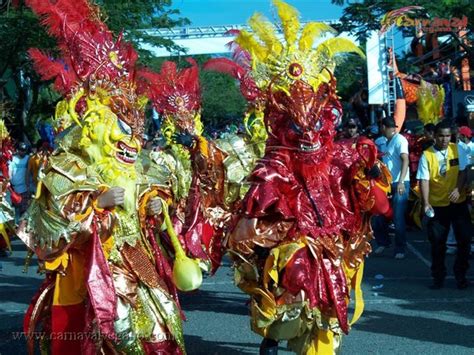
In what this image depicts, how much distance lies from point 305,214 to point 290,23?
135cm

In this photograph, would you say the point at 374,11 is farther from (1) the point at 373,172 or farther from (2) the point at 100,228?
(2) the point at 100,228

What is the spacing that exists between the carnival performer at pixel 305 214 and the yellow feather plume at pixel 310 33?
13 millimetres

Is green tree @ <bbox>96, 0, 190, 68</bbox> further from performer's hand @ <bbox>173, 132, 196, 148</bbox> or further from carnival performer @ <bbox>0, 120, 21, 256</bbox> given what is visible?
performer's hand @ <bbox>173, 132, 196, 148</bbox>

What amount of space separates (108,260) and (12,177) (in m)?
8.85

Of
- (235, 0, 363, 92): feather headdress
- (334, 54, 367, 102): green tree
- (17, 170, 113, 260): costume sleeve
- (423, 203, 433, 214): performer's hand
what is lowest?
(423, 203, 433, 214): performer's hand

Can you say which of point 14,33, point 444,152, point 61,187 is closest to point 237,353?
point 61,187

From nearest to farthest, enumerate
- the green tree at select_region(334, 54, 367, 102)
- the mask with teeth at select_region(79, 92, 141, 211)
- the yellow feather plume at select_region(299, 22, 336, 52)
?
the mask with teeth at select_region(79, 92, 141, 211) → the yellow feather plume at select_region(299, 22, 336, 52) → the green tree at select_region(334, 54, 367, 102)

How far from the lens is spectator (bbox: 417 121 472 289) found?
299 inches

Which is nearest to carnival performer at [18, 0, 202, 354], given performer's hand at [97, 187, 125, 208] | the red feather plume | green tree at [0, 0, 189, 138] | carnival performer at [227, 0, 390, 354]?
performer's hand at [97, 187, 125, 208]

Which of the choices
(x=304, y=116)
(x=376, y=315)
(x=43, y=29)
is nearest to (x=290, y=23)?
(x=304, y=116)

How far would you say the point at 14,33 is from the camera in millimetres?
16812

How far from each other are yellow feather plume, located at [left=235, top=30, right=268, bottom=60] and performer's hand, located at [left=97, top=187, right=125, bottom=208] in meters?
1.55

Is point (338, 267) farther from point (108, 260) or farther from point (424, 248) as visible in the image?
point (424, 248)

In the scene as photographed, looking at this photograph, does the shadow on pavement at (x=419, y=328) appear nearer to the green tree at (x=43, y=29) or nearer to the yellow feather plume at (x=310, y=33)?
the yellow feather plume at (x=310, y=33)
